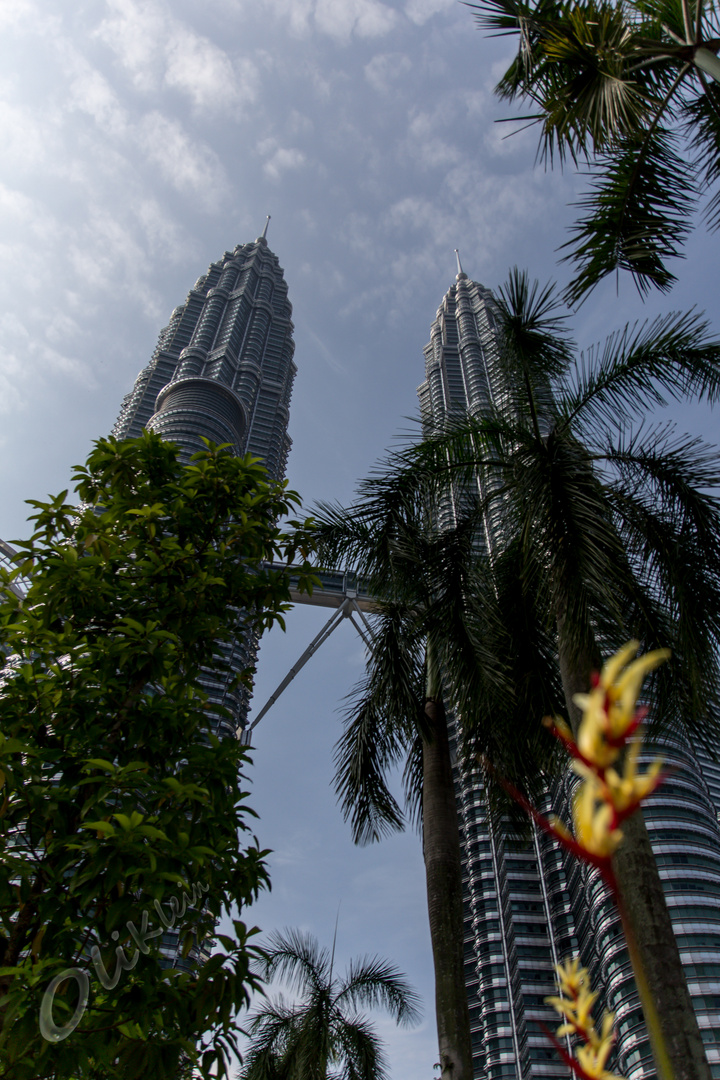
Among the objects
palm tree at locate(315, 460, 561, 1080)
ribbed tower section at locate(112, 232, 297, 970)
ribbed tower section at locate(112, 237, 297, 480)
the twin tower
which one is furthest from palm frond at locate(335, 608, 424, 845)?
ribbed tower section at locate(112, 237, 297, 480)

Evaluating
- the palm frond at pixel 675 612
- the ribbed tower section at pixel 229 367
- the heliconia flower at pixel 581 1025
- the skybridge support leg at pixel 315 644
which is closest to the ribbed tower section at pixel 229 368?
the ribbed tower section at pixel 229 367

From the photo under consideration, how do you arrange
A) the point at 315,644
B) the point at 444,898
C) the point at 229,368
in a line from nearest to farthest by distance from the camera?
the point at 444,898 → the point at 315,644 → the point at 229,368

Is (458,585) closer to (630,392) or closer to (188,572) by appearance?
(630,392)

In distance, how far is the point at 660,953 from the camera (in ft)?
14.3

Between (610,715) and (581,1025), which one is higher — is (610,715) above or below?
above

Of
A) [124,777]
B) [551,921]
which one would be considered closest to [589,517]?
[124,777]

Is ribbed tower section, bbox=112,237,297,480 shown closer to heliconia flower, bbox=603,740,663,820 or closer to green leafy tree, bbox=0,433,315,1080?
green leafy tree, bbox=0,433,315,1080

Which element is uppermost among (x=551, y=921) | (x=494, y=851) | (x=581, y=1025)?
(x=494, y=851)

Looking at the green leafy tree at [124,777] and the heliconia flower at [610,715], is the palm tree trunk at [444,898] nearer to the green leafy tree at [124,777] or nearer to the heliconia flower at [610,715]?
the green leafy tree at [124,777]

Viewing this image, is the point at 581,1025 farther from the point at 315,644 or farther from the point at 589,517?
the point at 315,644

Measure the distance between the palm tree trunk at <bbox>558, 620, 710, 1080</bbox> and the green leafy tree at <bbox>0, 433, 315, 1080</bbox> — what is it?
7.88ft

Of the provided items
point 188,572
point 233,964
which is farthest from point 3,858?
point 188,572

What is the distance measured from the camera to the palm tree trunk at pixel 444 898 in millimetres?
5938

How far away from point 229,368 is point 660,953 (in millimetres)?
102333
